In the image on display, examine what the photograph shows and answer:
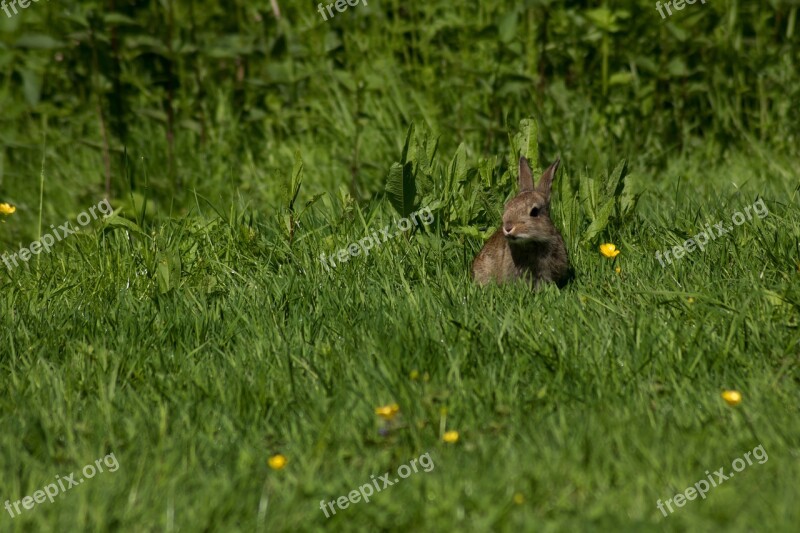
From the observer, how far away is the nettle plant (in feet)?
18.3

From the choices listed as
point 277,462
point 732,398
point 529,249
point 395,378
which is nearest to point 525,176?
point 529,249

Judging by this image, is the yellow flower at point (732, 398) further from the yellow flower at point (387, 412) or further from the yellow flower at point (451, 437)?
the yellow flower at point (387, 412)

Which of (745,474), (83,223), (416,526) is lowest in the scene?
(745,474)

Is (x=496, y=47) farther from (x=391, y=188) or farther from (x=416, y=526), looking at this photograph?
(x=416, y=526)

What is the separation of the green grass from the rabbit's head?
0.93ft

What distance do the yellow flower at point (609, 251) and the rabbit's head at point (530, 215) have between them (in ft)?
0.83

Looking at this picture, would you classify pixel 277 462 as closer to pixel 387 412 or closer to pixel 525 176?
pixel 387 412

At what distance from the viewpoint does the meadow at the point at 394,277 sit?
11.2ft

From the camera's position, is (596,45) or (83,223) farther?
(596,45)

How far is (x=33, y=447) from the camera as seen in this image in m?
3.82

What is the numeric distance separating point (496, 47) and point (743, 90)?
5.58 ft

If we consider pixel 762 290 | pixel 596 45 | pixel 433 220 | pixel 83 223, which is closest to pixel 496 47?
pixel 596 45

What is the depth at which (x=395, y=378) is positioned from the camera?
160 inches

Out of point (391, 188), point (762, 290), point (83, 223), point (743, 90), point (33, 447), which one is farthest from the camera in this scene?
point (743, 90)
